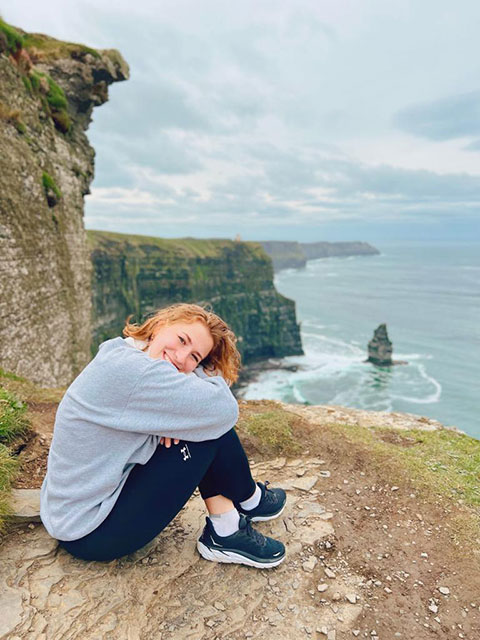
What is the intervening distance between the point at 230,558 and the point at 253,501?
0.57 m

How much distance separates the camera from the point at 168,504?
2924 mm

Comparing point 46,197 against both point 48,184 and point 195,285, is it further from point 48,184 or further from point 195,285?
point 195,285

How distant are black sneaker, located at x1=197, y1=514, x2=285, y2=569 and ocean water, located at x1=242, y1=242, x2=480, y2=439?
129ft

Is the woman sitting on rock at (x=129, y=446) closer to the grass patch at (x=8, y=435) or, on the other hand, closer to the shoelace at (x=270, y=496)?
the grass patch at (x=8, y=435)

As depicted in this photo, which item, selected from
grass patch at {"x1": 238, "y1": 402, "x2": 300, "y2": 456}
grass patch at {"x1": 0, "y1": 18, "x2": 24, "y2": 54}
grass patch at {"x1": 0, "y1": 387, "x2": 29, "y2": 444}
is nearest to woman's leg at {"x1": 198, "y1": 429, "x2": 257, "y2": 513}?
grass patch at {"x1": 238, "y1": 402, "x2": 300, "y2": 456}

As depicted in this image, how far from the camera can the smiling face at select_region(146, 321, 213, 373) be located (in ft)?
10.5

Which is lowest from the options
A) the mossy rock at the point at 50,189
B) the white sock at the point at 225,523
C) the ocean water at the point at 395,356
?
the ocean water at the point at 395,356

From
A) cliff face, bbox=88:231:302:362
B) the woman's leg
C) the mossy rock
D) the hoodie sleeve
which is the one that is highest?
the mossy rock

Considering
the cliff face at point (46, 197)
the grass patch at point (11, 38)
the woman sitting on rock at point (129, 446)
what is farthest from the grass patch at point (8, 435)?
the grass patch at point (11, 38)

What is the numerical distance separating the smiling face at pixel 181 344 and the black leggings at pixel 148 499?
26.2 inches

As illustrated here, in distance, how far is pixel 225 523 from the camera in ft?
10.9

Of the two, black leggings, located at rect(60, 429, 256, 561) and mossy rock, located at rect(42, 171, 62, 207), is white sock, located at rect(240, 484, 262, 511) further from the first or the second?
mossy rock, located at rect(42, 171, 62, 207)

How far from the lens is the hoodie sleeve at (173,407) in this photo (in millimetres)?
2750

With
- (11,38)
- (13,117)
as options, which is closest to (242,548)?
(13,117)
